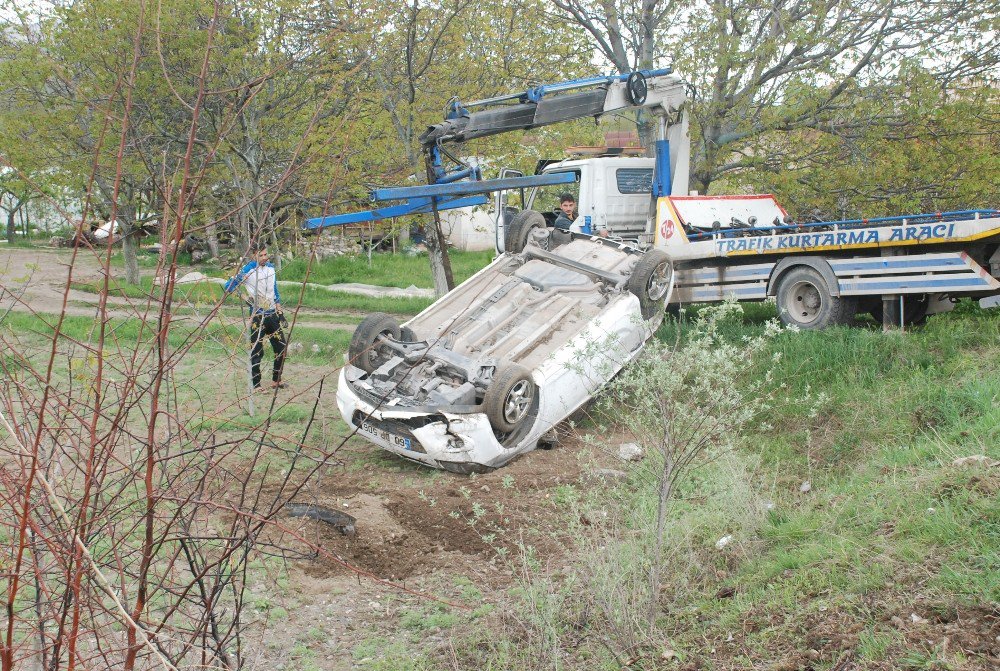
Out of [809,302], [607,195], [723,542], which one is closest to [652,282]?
[809,302]

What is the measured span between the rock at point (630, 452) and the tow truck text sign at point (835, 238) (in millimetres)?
3573

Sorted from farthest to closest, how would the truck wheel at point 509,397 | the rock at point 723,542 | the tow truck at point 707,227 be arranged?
the tow truck at point 707,227, the truck wheel at point 509,397, the rock at point 723,542

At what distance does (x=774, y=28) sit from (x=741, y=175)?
2208 mm

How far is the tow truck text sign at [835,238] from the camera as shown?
901cm

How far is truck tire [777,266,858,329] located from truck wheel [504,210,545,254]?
309 cm

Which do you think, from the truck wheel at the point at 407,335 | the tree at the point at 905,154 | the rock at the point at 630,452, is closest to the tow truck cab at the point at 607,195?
the tree at the point at 905,154

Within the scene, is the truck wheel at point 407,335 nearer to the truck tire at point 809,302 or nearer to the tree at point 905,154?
the truck tire at point 809,302

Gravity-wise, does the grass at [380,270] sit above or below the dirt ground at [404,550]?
above

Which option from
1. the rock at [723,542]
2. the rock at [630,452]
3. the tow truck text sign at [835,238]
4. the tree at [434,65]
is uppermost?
the tree at [434,65]

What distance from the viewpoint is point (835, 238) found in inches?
384

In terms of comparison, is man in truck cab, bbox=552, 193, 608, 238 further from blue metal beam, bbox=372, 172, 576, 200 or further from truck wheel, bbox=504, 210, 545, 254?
blue metal beam, bbox=372, 172, 576, 200

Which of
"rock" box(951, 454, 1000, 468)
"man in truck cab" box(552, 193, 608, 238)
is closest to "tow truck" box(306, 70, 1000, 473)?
"man in truck cab" box(552, 193, 608, 238)

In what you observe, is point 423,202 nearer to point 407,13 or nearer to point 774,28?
point 407,13

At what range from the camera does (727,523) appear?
576 cm
